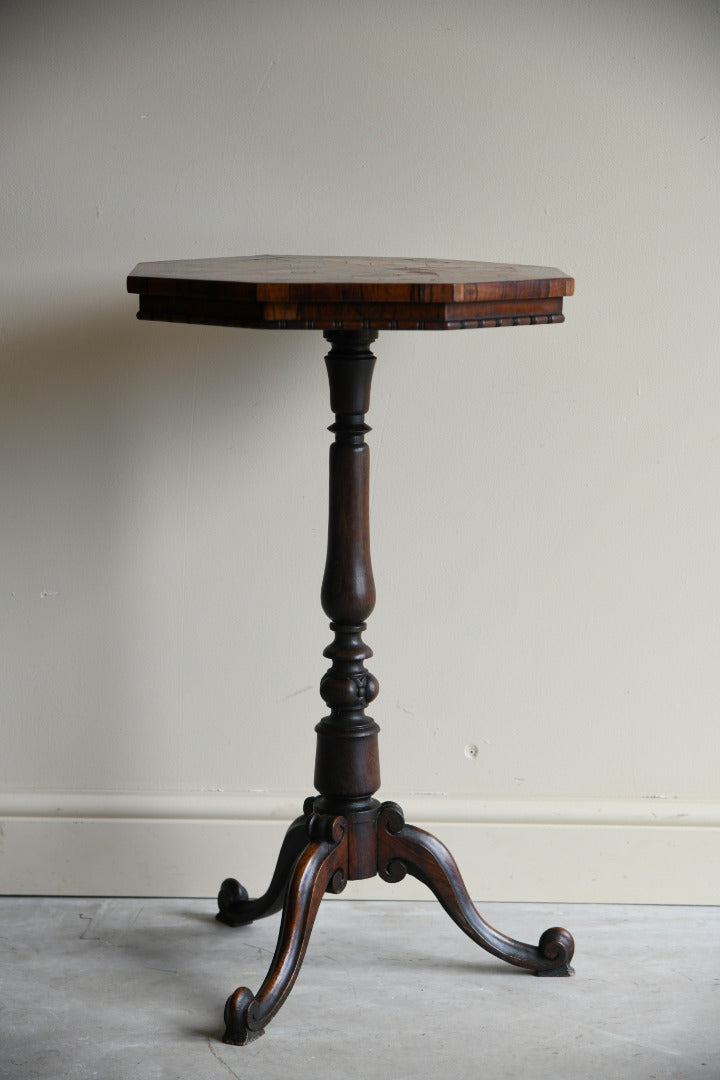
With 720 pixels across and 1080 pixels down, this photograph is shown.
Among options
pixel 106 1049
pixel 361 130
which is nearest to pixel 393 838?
pixel 106 1049

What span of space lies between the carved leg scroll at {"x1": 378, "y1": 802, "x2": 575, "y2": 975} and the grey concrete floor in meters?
0.04

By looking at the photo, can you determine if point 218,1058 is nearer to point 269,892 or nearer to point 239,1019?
point 239,1019

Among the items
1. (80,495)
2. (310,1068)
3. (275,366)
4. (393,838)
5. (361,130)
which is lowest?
(310,1068)

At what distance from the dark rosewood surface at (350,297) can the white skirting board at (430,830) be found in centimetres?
97

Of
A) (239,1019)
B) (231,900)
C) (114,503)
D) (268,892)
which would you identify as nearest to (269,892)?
(268,892)

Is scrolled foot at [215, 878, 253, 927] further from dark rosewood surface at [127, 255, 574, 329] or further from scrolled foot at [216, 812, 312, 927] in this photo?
dark rosewood surface at [127, 255, 574, 329]

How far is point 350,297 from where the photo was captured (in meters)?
1.40

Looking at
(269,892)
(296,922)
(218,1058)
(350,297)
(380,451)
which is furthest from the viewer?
(380,451)

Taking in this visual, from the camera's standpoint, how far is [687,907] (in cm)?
210

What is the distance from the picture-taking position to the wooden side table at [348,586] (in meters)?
1.44

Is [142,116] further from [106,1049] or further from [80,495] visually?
[106,1049]

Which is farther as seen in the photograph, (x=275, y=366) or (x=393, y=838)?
(x=275, y=366)

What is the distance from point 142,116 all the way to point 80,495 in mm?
654

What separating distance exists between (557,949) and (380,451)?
863 mm
